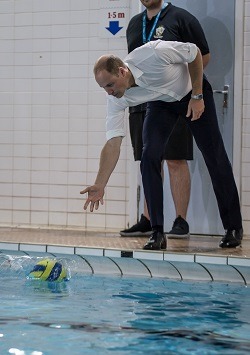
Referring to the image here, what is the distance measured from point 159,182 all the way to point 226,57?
1.90m

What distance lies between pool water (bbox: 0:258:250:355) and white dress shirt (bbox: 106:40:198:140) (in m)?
1.07

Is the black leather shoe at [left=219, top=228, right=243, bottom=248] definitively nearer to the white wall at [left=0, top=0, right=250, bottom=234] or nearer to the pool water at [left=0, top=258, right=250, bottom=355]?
the pool water at [left=0, top=258, right=250, bottom=355]

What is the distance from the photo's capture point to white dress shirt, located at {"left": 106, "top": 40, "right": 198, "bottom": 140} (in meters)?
5.29

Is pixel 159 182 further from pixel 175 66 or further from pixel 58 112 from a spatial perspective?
pixel 58 112

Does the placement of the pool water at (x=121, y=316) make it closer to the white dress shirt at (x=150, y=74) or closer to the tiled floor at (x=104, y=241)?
the tiled floor at (x=104, y=241)

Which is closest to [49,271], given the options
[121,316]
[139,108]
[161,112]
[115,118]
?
[115,118]

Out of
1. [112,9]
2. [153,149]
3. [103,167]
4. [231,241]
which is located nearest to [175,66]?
[153,149]

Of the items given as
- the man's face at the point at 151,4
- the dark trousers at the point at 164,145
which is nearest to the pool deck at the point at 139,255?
the dark trousers at the point at 164,145

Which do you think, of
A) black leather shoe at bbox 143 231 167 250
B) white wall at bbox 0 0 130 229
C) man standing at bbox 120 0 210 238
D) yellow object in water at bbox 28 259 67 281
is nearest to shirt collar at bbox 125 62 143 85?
man standing at bbox 120 0 210 238

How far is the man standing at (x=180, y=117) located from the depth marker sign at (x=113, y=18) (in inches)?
35.9

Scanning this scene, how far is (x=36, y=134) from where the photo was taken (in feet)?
25.2

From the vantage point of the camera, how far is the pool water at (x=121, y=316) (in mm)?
3148

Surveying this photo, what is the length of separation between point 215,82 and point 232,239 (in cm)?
177

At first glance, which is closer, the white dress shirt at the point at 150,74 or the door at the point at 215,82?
the white dress shirt at the point at 150,74
